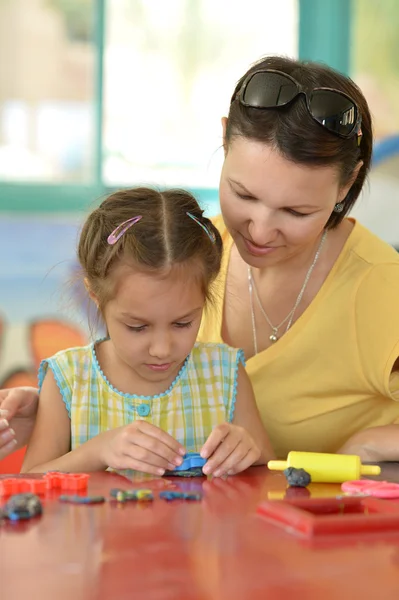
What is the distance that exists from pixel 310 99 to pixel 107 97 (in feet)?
7.32

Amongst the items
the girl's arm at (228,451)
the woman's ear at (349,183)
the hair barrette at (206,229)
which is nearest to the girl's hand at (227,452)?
the girl's arm at (228,451)

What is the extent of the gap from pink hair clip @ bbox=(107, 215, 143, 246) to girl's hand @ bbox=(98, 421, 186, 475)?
11.0 inches

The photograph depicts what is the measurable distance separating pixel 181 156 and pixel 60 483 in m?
2.71

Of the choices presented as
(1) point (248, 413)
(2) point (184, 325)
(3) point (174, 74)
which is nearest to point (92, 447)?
(2) point (184, 325)

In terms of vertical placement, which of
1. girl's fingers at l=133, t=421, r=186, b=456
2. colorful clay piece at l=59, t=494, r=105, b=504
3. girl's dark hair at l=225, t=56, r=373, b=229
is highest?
girl's dark hair at l=225, t=56, r=373, b=229

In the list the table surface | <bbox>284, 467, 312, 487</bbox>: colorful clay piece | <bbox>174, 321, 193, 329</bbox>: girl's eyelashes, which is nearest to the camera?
the table surface

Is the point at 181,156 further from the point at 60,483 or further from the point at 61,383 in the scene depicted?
the point at 60,483

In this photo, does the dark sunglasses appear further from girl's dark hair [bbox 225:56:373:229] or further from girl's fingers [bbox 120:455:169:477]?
girl's fingers [bbox 120:455:169:477]

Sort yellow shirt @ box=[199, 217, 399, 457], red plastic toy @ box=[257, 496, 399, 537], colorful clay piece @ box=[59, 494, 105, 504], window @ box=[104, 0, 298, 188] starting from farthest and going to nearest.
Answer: window @ box=[104, 0, 298, 188]
yellow shirt @ box=[199, 217, 399, 457]
colorful clay piece @ box=[59, 494, 105, 504]
red plastic toy @ box=[257, 496, 399, 537]

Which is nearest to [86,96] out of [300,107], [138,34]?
[138,34]

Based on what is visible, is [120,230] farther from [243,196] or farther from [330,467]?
[330,467]

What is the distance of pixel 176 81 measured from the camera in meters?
3.62

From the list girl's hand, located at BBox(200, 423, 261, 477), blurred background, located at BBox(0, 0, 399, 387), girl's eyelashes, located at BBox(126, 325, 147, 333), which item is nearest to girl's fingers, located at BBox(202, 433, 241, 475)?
girl's hand, located at BBox(200, 423, 261, 477)

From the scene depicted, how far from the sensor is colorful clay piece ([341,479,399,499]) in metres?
1.05
